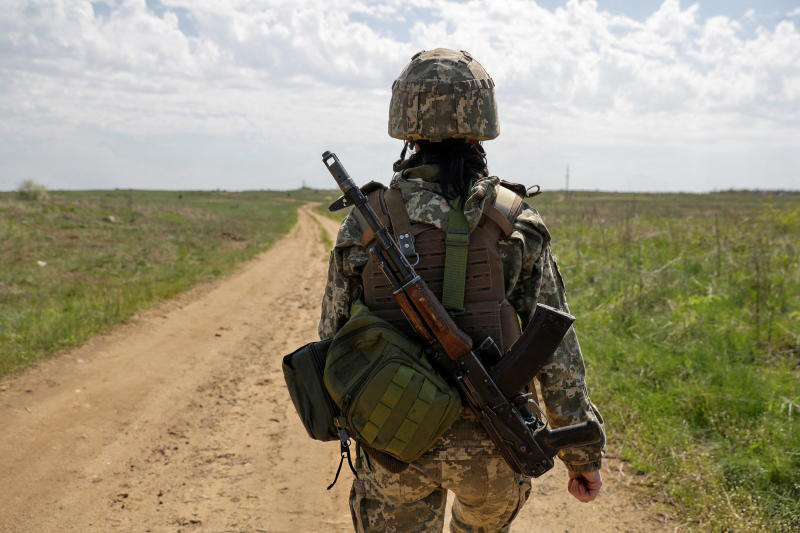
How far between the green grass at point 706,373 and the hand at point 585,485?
178 cm

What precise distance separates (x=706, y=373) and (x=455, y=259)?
15.0ft

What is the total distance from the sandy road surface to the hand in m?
1.61

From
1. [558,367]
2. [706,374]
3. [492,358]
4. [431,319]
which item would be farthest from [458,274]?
[706,374]

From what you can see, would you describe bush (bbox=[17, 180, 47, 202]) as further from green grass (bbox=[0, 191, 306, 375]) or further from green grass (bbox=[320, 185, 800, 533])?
green grass (bbox=[320, 185, 800, 533])

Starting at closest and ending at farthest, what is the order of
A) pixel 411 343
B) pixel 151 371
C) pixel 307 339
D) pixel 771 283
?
pixel 411 343, pixel 151 371, pixel 771 283, pixel 307 339

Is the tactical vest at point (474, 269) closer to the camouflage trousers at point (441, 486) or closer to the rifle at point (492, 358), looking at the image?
the rifle at point (492, 358)

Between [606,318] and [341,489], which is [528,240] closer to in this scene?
[341,489]

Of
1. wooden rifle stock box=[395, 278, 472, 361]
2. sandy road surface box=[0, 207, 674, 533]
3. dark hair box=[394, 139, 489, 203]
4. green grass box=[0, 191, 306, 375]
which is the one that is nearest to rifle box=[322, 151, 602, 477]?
wooden rifle stock box=[395, 278, 472, 361]

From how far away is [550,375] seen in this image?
2277 millimetres

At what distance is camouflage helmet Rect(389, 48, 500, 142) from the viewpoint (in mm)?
2209

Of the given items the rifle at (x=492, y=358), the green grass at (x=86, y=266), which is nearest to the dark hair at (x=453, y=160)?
the rifle at (x=492, y=358)

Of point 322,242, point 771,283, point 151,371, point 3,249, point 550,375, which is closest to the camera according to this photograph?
point 550,375

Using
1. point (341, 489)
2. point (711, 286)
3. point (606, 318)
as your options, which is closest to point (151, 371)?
point (341, 489)

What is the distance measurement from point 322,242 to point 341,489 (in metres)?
17.1
